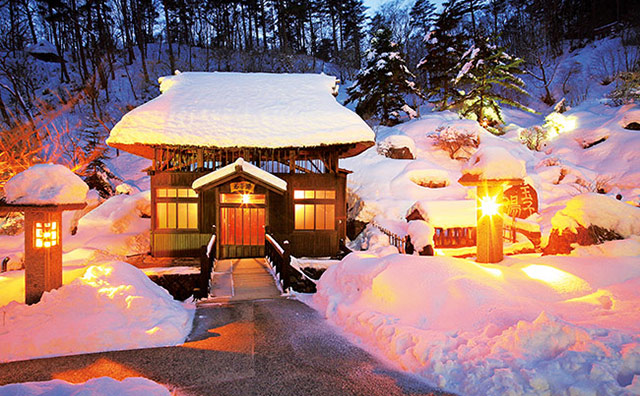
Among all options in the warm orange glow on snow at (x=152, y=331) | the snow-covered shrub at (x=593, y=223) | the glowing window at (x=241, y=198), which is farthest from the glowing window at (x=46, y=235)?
the snow-covered shrub at (x=593, y=223)

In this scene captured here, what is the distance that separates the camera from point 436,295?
5484 millimetres

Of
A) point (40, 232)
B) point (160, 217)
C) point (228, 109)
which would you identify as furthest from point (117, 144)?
point (40, 232)

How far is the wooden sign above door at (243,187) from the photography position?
12.2 m

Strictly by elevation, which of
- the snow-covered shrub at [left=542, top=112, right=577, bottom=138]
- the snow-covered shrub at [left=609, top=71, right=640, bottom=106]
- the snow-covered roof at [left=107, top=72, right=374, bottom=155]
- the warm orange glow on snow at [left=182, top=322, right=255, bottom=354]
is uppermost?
the snow-covered shrub at [left=609, top=71, right=640, bottom=106]

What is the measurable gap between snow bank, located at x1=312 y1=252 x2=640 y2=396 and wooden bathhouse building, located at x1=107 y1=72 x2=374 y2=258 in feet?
19.5

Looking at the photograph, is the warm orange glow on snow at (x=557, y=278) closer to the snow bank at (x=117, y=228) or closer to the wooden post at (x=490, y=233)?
the wooden post at (x=490, y=233)

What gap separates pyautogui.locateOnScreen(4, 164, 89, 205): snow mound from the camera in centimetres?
644

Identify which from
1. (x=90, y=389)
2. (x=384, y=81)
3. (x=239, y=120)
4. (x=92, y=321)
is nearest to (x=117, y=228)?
(x=239, y=120)

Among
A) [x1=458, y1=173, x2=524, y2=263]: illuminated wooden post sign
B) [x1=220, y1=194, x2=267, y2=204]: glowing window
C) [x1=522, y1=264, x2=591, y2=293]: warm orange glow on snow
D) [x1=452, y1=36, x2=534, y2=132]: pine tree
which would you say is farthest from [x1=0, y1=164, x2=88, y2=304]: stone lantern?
[x1=452, y1=36, x2=534, y2=132]: pine tree

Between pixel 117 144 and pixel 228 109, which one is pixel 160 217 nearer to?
pixel 117 144

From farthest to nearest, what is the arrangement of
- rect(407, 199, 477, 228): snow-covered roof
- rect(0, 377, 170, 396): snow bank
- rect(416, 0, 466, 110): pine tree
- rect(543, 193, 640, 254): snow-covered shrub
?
1. rect(416, 0, 466, 110): pine tree
2. rect(407, 199, 477, 228): snow-covered roof
3. rect(543, 193, 640, 254): snow-covered shrub
4. rect(0, 377, 170, 396): snow bank

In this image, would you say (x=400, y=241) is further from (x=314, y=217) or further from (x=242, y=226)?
(x=242, y=226)

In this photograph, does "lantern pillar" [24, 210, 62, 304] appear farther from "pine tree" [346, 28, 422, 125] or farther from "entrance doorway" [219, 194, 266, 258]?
"pine tree" [346, 28, 422, 125]

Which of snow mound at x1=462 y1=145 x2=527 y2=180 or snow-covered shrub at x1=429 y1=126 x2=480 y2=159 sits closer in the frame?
snow mound at x1=462 y1=145 x2=527 y2=180
